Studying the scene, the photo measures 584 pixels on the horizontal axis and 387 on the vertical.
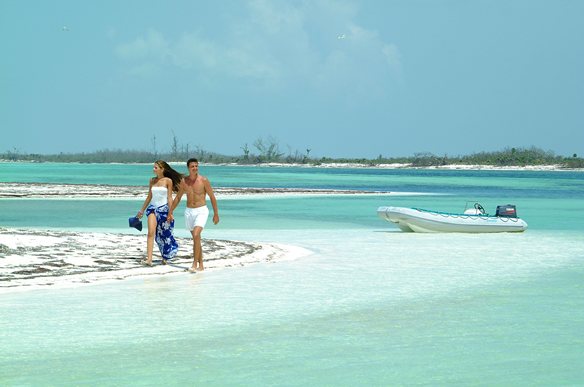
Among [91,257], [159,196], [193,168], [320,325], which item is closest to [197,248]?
[159,196]

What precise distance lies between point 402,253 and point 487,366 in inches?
453

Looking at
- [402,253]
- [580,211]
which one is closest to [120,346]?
[402,253]

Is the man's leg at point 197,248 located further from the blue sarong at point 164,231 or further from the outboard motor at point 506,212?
the outboard motor at point 506,212

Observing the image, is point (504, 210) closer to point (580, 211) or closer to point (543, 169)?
point (580, 211)

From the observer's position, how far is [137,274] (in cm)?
1580

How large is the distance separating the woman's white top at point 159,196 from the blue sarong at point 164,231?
2.6 inches

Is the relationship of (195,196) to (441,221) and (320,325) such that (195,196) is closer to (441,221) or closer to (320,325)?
(320,325)

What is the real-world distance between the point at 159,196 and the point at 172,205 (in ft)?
0.90

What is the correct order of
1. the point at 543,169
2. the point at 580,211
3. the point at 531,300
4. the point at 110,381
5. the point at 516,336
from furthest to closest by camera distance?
the point at 543,169, the point at 580,211, the point at 531,300, the point at 516,336, the point at 110,381

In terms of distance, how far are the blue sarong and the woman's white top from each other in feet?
0.22

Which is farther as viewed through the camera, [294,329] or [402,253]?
[402,253]

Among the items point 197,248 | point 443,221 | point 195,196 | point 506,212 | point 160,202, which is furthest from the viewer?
point 506,212

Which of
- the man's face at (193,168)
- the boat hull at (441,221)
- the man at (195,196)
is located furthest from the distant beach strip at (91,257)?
the boat hull at (441,221)

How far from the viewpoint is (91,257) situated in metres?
17.7
